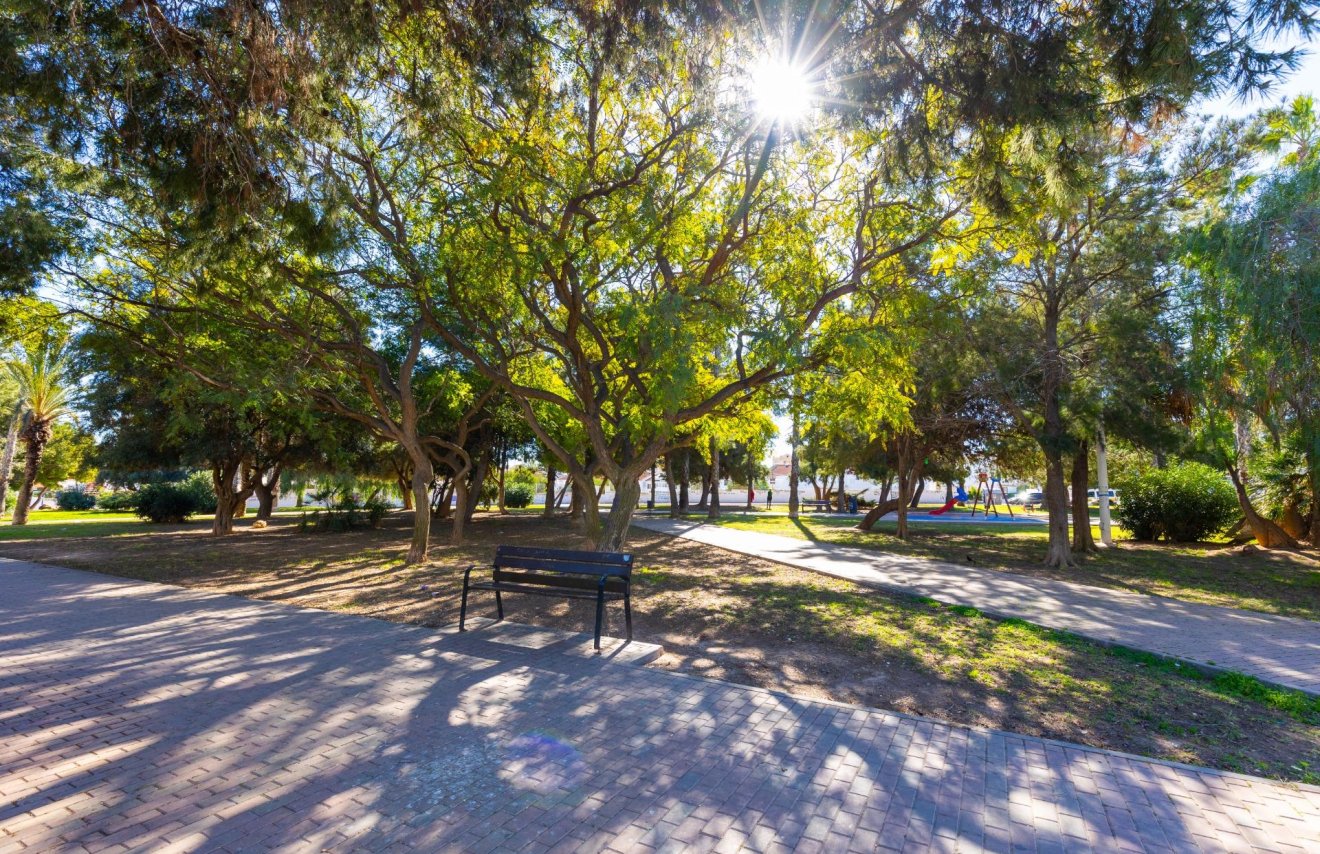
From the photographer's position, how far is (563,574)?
7156 millimetres

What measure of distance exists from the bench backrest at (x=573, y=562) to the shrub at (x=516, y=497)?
37.8 metres

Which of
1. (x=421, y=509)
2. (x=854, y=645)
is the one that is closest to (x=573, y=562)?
(x=854, y=645)

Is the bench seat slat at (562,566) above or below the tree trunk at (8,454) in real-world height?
below

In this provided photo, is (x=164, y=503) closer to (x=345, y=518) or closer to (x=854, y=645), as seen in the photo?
(x=345, y=518)

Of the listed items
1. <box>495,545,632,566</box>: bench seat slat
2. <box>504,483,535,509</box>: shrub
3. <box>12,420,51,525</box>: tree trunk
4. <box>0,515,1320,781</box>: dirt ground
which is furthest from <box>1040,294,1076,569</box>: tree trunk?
<box>504,483,535,509</box>: shrub

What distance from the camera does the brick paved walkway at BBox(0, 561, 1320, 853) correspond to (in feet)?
10.2

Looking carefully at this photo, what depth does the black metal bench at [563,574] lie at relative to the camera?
6758 millimetres

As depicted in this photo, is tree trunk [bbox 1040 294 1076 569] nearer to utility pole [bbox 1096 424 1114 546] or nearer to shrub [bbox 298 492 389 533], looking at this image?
utility pole [bbox 1096 424 1114 546]

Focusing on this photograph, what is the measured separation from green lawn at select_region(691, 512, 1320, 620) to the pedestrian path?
1025 millimetres

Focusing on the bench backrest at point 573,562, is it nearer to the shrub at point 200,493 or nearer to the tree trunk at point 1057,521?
the tree trunk at point 1057,521

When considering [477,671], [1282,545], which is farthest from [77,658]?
[1282,545]

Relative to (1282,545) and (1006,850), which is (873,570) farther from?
(1282,545)

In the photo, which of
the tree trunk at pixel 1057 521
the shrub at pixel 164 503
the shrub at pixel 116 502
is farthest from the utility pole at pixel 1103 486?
the shrub at pixel 116 502

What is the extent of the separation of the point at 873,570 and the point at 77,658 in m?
11.5
